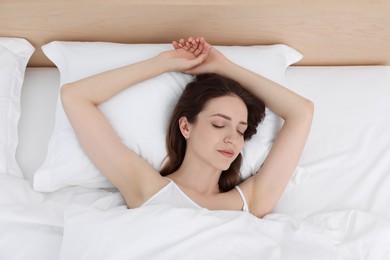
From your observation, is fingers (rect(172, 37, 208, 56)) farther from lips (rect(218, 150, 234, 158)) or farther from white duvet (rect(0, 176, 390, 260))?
white duvet (rect(0, 176, 390, 260))

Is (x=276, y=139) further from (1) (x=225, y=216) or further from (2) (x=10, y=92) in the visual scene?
(2) (x=10, y=92)

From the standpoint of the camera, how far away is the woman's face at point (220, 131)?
5.09 feet

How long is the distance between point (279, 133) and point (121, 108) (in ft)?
1.68

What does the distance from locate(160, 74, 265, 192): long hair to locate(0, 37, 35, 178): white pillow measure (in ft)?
1.59

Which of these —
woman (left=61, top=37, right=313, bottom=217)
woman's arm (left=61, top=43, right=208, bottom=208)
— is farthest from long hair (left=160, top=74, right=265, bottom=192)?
woman's arm (left=61, top=43, right=208, bottom=208)

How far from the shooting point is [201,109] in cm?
161

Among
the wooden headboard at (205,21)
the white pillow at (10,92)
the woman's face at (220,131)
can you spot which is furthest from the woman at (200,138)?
the white pillow at (10,92)

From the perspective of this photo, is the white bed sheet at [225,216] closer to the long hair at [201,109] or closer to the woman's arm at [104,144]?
the woman's arm at [104,144]

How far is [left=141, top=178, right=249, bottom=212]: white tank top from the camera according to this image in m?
1.54

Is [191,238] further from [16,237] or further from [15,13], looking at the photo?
[15,13]

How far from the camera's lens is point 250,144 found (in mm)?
1712

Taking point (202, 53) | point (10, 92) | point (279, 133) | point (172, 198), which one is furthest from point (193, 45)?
point (10, 92)

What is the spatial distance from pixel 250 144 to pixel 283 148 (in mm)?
124

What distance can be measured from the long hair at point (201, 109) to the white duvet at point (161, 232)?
0.20m
